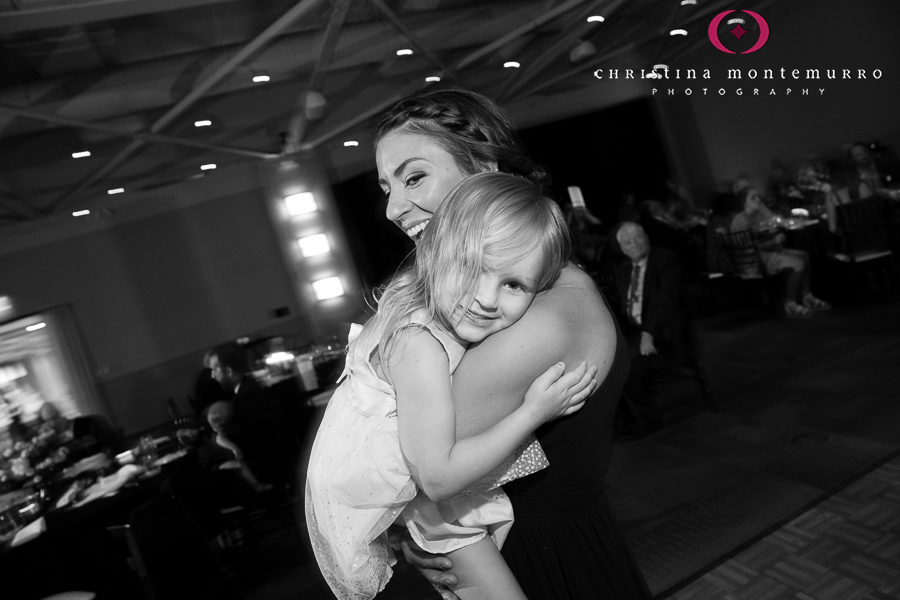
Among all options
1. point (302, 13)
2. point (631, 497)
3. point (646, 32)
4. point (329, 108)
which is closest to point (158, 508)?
point (631, 497)

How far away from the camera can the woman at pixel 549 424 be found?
1.02 metres

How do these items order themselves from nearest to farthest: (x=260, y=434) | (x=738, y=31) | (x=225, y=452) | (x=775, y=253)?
(x=260, y=434) → (x=225, y=452) → (x=738, y=31) → (x=775, y=253)

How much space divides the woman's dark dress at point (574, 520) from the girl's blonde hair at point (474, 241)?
25cm

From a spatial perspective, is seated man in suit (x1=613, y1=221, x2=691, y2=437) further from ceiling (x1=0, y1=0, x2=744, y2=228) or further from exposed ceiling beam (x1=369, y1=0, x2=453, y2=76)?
exposed ceiling beam (x1=369, y1=0, x2=453, y2=76)

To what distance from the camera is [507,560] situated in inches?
44.6

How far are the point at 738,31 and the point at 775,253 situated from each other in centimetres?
218

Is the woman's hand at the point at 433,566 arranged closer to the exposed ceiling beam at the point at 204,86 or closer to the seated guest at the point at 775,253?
the exposed ceiling beam at the point at 204,86

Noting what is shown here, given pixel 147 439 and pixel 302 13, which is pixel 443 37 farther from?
pixel 147 439

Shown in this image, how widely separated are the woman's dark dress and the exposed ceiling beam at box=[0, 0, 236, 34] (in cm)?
470

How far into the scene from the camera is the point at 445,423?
853 millimetres

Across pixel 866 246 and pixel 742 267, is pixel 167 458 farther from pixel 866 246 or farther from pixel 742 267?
pixel 866 246

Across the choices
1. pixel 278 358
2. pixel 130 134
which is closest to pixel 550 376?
pixel 278 358

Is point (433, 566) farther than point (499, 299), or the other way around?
point (433, 566)

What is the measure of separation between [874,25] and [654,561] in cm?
448
